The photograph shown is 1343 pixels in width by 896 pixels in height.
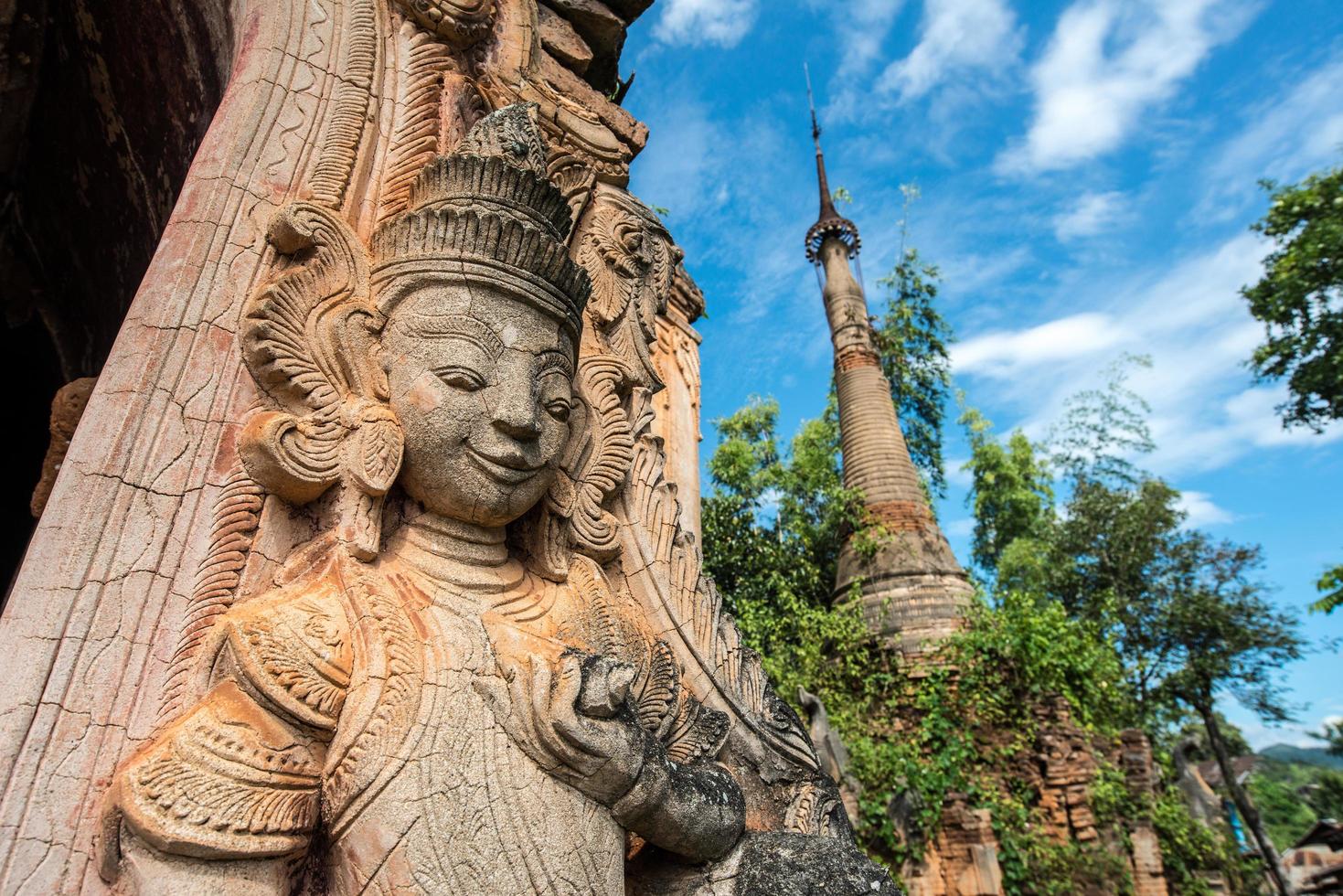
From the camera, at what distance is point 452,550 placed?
1.91m

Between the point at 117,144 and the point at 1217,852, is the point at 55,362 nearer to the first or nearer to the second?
the point at 117,144

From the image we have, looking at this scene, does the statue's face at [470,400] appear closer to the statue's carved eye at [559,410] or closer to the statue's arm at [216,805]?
the statue's carved eye at [559,410]

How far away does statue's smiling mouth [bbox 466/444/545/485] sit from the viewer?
6.12 ft

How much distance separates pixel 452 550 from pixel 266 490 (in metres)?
0.41

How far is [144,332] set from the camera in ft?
6.03

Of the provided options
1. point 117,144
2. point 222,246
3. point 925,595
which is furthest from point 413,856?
point 925,595

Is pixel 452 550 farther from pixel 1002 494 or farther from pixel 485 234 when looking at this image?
pixel 1002 494

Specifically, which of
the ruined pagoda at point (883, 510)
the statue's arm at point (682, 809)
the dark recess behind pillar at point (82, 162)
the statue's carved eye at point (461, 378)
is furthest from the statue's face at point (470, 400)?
the ruined pagoda at point (883, 510)

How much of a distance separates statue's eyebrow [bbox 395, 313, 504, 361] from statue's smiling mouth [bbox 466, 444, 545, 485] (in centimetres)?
22

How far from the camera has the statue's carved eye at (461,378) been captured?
186cm

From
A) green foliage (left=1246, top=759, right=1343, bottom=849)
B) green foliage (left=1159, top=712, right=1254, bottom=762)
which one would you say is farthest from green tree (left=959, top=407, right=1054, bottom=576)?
green foliage (left=1246, top=759, right=1343, bottom=849)

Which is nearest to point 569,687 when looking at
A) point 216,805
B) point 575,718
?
point 575,718

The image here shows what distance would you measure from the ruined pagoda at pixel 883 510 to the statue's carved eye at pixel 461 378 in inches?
407

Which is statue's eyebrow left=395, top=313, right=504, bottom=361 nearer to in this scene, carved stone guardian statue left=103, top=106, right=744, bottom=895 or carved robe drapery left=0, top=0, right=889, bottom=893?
carved stone guardian statue left=103, top=106, right=744, bottom=895
